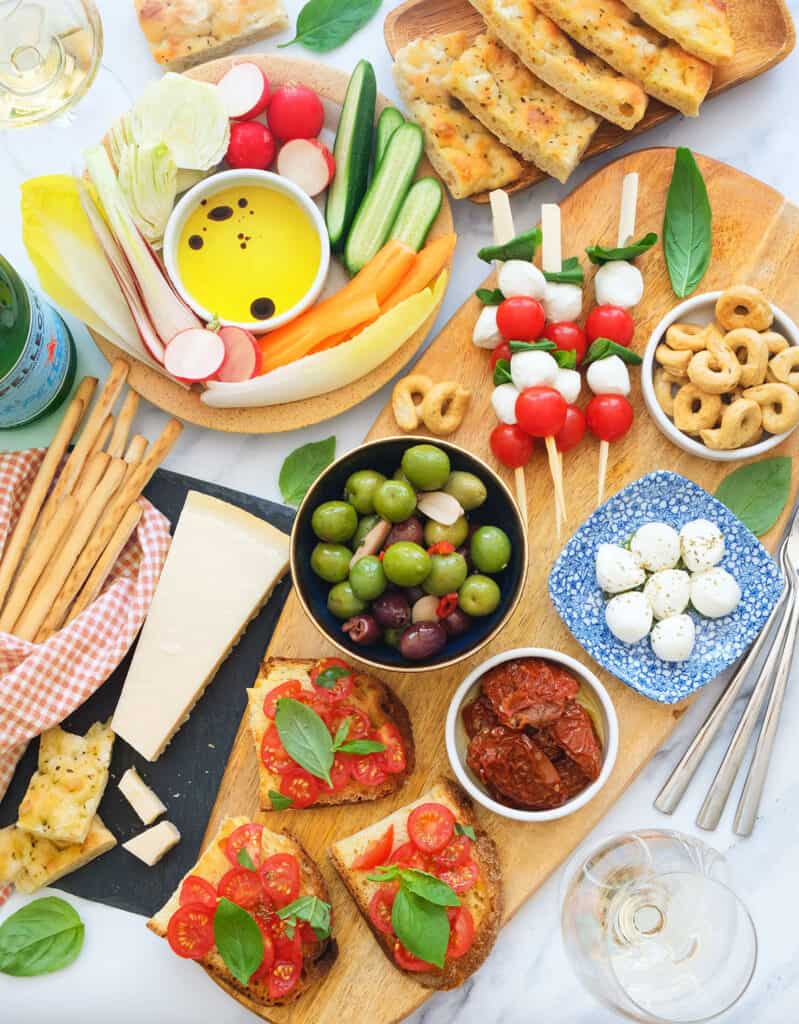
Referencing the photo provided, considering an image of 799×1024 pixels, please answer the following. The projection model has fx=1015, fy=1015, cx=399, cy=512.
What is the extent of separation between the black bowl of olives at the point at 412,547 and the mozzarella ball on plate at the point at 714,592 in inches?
18.3

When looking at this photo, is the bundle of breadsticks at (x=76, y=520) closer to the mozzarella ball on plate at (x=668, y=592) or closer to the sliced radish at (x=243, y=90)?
the sliced radish at (x=243, y=90)

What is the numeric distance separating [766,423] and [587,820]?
1.05 m

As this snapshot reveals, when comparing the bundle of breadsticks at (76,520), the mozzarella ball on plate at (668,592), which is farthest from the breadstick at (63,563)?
the mozzarella ball on plate at (668,592)

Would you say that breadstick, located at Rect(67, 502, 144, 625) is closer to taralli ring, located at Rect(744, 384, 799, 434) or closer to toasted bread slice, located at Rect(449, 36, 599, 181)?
toasted bread slice, located at Rect(449, 36, 599, 181)

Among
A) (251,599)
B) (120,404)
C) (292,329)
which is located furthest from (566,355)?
(120,404)

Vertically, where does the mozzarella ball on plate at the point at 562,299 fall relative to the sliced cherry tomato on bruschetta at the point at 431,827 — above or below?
above

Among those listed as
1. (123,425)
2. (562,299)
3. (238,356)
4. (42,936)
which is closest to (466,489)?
(562,299)

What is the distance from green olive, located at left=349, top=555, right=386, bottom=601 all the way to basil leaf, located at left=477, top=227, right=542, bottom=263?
0.84 meters

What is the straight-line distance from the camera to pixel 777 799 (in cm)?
261

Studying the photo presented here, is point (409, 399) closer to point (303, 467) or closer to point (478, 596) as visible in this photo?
point (303, 467)

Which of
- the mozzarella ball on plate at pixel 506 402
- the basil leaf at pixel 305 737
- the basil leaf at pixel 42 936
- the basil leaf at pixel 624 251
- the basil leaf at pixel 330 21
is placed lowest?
the basil leaf at pixel 42 936

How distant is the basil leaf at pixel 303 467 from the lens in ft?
8.75

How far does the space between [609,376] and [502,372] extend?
Result: 0.85 ft

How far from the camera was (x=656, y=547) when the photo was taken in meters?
2.42
